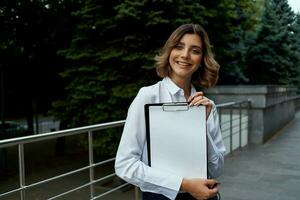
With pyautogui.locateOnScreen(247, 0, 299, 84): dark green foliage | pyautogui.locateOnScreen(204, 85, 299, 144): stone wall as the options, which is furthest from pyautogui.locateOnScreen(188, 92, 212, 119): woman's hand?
pyautogui.locateOnScreen(247, 0, 299, 84): dark green foliage

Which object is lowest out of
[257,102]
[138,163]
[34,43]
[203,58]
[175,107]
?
[257,102]

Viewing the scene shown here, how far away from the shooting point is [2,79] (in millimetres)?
13211

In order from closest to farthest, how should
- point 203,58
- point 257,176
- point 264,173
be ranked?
point 203,58
point 257,176
point 264,173

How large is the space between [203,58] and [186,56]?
10 centimetres

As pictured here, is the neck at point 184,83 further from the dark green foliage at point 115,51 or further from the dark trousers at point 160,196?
the dark green foliage at point 115,51

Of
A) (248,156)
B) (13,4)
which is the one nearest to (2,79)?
(13,4)

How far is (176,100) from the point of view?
58.7 inches

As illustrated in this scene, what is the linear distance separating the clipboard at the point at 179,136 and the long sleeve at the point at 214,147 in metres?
0.10

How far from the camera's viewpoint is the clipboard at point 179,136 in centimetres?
135

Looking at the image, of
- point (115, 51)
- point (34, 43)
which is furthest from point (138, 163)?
point (34, 43)

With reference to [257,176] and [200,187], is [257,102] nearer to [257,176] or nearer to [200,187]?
[257,176]

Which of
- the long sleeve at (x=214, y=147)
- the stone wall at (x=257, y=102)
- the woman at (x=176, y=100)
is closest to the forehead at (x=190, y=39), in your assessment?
the woman at (x=176, y=100)

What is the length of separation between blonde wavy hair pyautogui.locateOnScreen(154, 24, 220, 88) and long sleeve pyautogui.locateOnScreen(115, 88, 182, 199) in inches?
7.7

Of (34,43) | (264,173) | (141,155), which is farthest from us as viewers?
(34,43)
